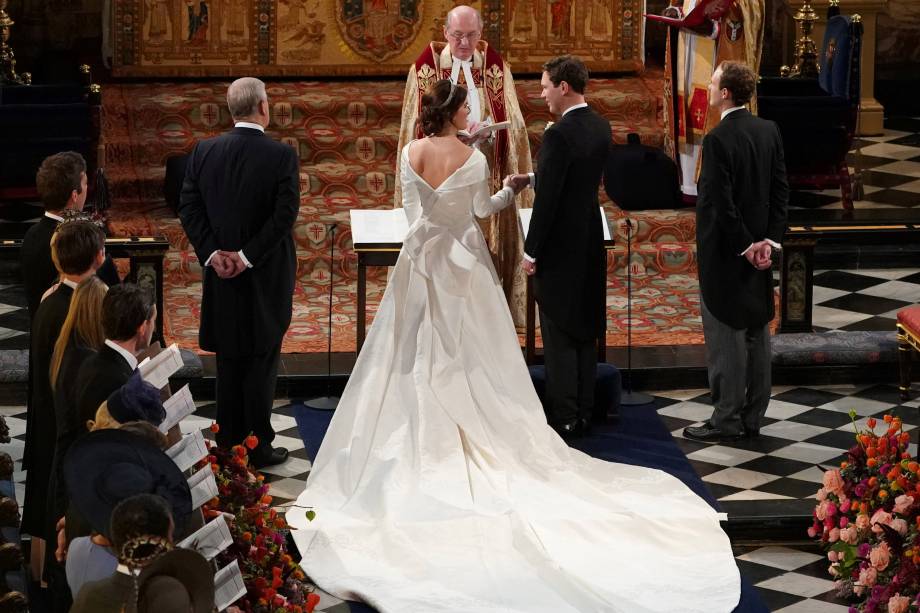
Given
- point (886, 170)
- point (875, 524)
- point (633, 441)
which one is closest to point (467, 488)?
point (633, 441)

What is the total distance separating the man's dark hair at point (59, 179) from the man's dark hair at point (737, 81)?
302 cm

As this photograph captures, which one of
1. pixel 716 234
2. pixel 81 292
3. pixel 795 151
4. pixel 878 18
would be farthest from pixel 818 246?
pixel 81 292

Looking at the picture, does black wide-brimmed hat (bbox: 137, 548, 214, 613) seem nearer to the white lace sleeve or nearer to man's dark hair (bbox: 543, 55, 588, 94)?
the white lace sleeve

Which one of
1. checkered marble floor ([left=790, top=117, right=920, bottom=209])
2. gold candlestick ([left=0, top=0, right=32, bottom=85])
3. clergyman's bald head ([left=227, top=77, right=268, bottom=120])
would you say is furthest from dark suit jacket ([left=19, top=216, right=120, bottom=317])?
checkered marble floor ([left=790, top=117, right=920, bottom=209])

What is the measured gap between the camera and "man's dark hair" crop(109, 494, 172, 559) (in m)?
3.75

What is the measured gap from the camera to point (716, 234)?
799 centimetres

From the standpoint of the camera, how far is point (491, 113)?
9.54 m

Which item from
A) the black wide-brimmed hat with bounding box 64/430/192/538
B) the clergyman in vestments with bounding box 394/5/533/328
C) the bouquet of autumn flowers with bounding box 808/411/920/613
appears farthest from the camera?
the clergyman in vestments with bounding box 394/5/533/328

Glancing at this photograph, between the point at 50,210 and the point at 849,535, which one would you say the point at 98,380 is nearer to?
the point at 50,210

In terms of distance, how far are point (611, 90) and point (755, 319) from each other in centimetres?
553

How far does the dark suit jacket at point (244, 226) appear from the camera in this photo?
757 centimetres

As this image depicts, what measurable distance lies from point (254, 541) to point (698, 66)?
7.17 meters

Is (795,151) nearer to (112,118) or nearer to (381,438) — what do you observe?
(112,118)

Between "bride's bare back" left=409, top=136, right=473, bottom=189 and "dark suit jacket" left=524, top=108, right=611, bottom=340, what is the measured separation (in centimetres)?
60
